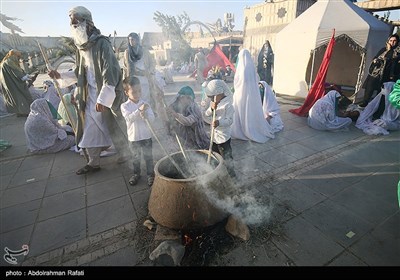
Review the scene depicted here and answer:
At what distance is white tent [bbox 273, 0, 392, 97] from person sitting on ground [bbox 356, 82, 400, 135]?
2.69 meters

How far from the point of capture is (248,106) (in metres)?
5.78

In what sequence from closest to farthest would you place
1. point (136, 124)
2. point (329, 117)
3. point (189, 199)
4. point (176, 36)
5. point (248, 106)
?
point (189, 199), point (136, 124), point (248, 106), point (329, 117), point (176, 36)

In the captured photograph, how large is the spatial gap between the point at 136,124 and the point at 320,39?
845 centimetres

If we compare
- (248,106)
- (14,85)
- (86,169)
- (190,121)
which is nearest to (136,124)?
(190,121)

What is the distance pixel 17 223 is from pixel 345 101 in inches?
334

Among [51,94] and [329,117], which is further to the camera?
[51,94]

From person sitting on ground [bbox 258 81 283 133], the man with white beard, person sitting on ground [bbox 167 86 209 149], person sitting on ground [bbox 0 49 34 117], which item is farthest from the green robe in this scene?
person sitting on ground [bbox 258 81 283 133]

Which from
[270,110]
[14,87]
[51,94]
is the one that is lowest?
[270,110]

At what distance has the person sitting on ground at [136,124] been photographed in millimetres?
3515

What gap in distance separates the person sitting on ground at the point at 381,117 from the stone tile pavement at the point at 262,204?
0.67 metres

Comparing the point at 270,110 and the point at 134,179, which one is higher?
the point at 270,110

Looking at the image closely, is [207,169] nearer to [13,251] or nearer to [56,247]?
[56,247]

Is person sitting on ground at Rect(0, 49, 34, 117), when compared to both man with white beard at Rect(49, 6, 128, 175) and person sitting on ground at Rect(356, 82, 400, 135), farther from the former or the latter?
person sitting on ground at Rect(356, 82, 400, 135)

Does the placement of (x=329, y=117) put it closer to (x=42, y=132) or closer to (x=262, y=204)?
(x=262, y=204)
